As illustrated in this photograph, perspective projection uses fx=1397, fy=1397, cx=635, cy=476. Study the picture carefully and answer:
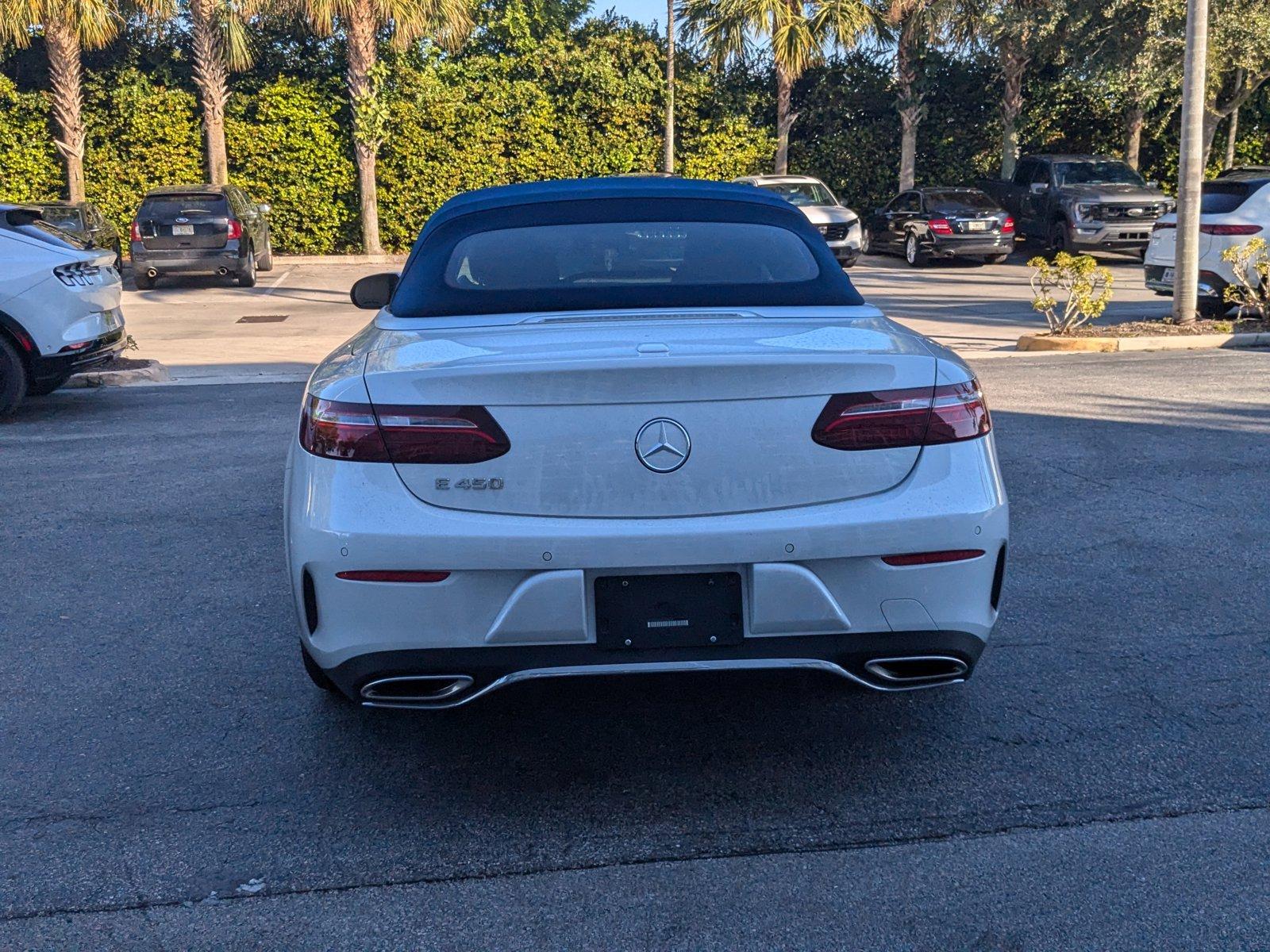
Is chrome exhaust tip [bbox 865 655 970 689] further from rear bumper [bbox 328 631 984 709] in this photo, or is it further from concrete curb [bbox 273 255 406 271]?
concrete curb [bbox 273 255 406 271]

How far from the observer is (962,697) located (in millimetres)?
4441

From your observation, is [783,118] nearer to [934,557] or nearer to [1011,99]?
[1011,99]

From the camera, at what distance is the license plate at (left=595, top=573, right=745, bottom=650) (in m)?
3.43

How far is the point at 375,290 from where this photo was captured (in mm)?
5730

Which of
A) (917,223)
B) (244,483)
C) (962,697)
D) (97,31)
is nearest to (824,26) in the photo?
(917,223)

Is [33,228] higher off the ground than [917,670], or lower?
higher

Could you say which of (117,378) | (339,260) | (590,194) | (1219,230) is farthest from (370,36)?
(590,194)

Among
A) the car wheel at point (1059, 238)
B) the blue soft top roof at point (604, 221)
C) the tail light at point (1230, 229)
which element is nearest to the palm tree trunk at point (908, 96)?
the car wheel at point (1059, 238)

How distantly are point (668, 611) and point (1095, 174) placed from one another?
80.3 ft

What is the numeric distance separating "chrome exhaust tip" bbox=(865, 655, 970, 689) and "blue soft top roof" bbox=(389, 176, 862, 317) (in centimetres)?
131

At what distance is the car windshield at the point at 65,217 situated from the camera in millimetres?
22453

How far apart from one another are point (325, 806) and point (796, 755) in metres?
1.32

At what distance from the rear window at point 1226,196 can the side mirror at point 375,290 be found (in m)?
11.1

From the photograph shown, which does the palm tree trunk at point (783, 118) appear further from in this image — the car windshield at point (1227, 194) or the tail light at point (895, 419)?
the tail light at point (895, 419)
